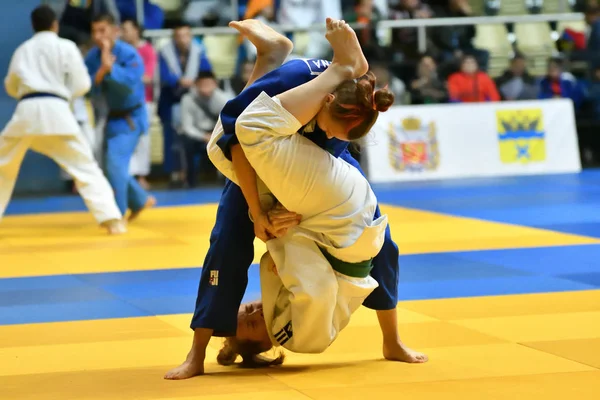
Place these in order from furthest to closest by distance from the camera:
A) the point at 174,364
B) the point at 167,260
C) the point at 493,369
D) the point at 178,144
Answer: the point at 178,144 → the point at 167,260 → the point at 174,364 → the point at 493,369

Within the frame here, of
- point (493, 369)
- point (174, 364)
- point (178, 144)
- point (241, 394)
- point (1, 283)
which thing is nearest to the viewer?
point (241, 394)

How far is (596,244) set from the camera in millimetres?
8812

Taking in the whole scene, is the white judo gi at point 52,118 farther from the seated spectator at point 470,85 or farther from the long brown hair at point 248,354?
the seated spectator at point 470,85

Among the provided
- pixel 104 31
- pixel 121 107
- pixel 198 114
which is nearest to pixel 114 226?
pixel 121 107

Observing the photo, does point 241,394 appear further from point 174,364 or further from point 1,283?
point 1,283

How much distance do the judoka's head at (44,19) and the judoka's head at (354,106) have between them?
6631mm

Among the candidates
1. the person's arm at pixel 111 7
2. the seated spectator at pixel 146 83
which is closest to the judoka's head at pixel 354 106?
the seated spectator at pixel 146 83

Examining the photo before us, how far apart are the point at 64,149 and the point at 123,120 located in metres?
0.96

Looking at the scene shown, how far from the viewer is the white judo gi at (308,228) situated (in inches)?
176

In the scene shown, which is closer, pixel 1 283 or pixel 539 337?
pixel 539 337

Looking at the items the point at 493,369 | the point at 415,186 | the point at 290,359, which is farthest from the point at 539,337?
the point at 415,186

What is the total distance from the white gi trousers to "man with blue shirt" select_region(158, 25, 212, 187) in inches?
212

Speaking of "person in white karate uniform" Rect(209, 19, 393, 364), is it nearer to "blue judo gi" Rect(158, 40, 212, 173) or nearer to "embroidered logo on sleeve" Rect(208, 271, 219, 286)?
"embroidered logo on sleeve" Rect(208, 271, 219, 286)

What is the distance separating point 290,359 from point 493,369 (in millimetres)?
1003
